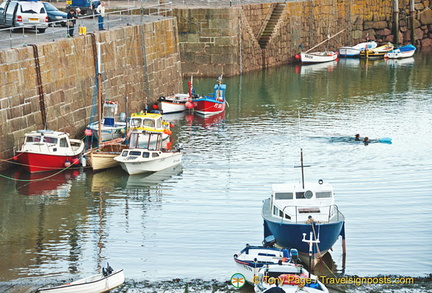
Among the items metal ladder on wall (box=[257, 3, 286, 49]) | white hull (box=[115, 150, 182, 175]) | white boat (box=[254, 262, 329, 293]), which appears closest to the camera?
white boat (box=[254, 262, 329, 293])

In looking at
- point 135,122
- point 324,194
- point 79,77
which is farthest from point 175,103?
point 324,194

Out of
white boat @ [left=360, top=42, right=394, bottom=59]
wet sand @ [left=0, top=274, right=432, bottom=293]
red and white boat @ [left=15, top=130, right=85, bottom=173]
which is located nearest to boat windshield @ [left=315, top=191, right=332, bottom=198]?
wet sand @ [left=0, top=274, right=432, bottom=293]

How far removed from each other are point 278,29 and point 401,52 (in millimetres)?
12618

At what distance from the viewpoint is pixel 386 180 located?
123 feet

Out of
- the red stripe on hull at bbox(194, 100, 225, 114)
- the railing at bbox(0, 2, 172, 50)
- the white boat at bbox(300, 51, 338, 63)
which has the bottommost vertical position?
the white boat at bbox(300, 51, 338, 63)

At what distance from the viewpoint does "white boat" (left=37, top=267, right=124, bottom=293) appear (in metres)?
24.6

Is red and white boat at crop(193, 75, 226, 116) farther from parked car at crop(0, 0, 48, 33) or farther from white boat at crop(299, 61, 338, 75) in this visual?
white boat at crop(299, 61, 338, 75)

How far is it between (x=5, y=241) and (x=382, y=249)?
11905mm

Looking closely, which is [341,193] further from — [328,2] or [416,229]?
[328,2]

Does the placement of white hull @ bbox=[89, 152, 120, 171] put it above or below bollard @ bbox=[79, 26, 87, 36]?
below

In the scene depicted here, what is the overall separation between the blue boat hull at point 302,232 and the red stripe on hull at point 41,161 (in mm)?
13309

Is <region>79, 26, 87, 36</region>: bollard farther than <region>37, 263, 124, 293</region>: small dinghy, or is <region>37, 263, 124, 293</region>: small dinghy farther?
<region>79, 26, 87, 36</region>: bollard

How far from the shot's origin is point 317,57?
2987 inches

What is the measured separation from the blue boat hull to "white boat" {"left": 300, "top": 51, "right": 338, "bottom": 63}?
48364mm
